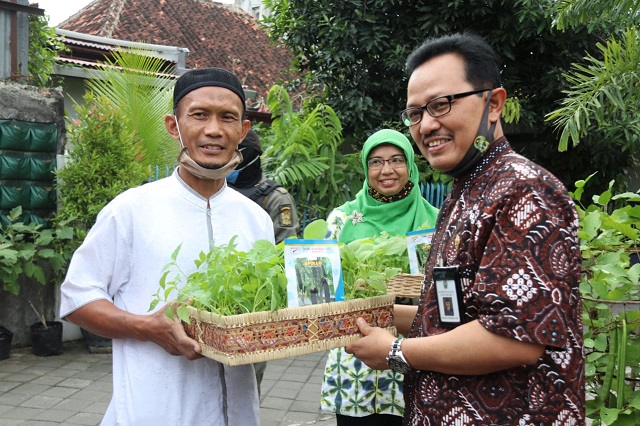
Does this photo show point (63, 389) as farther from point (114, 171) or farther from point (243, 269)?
point (243, 269)

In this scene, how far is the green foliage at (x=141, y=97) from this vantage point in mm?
7473

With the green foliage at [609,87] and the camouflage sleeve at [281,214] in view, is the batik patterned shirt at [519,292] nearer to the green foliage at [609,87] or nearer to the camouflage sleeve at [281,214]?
the camouflage sleeve at [281,214]

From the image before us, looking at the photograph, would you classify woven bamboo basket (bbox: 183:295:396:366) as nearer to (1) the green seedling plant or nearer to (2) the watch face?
(1) the green seedling plant

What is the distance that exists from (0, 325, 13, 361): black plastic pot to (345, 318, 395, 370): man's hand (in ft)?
18.6

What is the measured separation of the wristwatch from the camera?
5.53 feet

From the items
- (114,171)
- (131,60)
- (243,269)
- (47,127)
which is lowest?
(243,269)

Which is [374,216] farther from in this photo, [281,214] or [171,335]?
[171,335]

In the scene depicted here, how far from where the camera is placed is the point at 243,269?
1.81m

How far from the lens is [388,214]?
3258 millimetres

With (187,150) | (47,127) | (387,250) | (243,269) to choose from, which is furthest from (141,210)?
(47,127)

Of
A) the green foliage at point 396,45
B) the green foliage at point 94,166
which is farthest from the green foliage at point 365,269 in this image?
the green foliage at point 396,45

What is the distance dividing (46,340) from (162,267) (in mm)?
5221

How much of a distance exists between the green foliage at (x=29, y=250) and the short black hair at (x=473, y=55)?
550 centimetres

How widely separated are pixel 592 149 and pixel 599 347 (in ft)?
24.6
